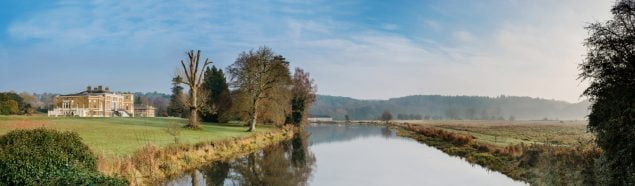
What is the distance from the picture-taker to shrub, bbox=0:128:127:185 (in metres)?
11.7

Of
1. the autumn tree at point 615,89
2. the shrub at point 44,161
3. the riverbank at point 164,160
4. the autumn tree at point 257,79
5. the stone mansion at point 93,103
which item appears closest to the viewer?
the shrub at point 44,161

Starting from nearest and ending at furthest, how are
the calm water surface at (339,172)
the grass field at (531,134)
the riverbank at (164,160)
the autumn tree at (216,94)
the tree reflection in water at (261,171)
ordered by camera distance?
the riverbank at (164,160)
the tree reflection in water at (261,171)
the calm water surface at (339,172)
the grass field at (531,134)
the autumn tree at (216,94)

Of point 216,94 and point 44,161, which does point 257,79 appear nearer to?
point 216,94

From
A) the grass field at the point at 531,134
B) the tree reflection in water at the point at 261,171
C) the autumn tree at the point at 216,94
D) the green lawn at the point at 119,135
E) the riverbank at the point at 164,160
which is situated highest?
the autumn tree at the point at 216,94

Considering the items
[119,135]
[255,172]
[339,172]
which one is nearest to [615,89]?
[339,172]

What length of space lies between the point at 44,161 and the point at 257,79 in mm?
41312

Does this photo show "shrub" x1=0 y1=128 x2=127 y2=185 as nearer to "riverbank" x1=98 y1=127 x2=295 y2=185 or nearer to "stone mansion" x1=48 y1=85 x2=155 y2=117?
"riverbank" x1=98 y1=127 x2=295 y2=185

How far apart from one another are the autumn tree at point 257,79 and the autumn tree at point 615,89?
3924 cm

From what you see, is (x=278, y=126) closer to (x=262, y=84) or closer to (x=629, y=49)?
(x=262, y=84)

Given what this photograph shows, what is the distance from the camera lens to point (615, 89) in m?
14.0

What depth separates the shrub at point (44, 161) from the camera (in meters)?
11.7

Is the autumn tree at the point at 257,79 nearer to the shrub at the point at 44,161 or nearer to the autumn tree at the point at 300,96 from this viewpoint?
the autumn tree at the point at 300,96

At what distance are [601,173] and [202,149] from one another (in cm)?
1963

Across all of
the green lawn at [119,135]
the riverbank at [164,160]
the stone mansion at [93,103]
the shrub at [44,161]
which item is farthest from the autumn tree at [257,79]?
Answer: the stone mansion at [93,103]
